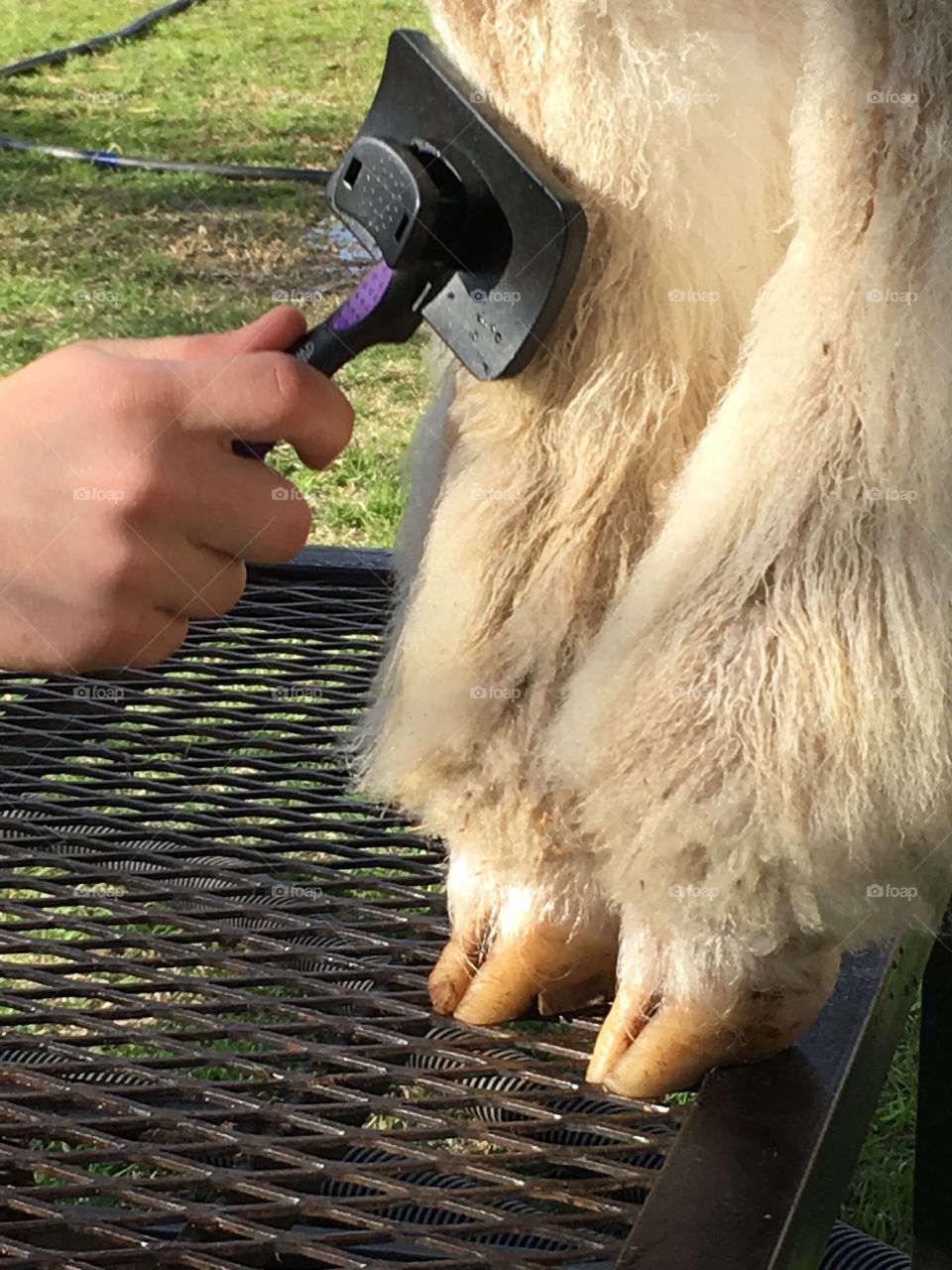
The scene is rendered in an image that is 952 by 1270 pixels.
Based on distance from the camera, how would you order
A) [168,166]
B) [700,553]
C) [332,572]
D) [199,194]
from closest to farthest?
[700,553] < [332,572] < [199,194] < [168,166]

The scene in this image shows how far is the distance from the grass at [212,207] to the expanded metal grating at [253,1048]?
2.26 ft

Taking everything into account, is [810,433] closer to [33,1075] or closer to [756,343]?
[756,343]

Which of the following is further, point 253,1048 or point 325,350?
point 253,1048

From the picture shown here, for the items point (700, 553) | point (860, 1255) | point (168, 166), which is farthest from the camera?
point (168, 166)

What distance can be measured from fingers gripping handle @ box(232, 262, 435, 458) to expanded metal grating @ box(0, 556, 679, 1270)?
0.32 metres

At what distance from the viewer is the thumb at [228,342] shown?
812mm

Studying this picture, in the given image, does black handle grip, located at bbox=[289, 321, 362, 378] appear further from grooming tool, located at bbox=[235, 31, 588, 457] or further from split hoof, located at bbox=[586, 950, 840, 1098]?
split hoof, located at bbox=[586, 950, 840, 1098]

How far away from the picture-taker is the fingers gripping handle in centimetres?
80

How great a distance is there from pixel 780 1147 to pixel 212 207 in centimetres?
393

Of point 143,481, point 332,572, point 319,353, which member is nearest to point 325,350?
point 319,353

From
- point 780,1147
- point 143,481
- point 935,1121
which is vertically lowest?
point 935,1121

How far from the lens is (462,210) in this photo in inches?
30.3

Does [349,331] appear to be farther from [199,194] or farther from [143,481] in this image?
[199,194]

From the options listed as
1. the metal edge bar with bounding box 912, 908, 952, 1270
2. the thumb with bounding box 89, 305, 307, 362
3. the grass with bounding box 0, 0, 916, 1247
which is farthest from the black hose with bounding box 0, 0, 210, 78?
the metal edge bar with bounding box 912, 908, 952, 1270
